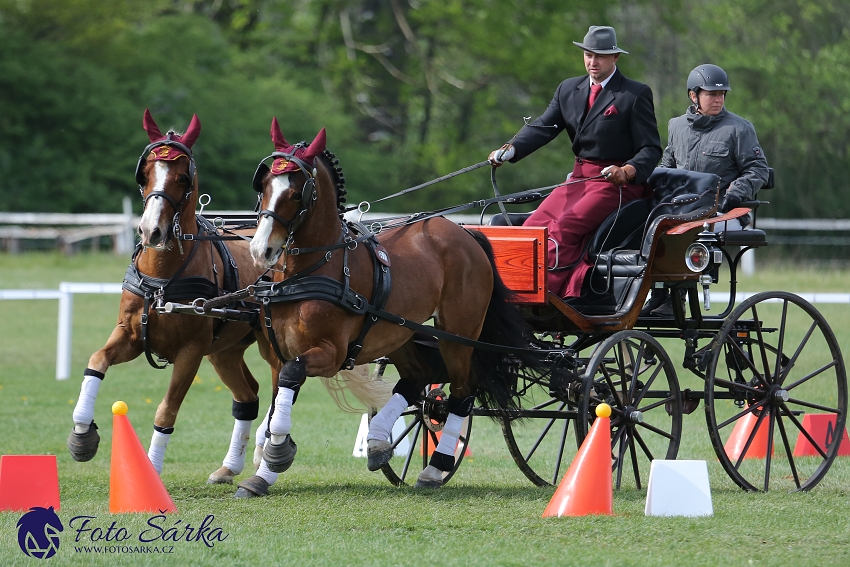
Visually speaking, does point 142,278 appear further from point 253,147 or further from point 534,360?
point 253,147

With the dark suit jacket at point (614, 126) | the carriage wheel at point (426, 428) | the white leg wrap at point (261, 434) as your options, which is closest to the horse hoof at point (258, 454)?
the white leg wrap at point (261, 434)

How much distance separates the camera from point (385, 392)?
716 centimetres

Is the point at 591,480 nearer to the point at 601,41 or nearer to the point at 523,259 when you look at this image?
the point at 523,259

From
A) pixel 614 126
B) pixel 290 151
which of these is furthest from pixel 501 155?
pixel 290 151

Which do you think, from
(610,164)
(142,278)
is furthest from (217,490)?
(610,164)

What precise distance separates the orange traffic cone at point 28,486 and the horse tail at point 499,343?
7.67ft

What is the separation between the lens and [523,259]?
21.6 feet

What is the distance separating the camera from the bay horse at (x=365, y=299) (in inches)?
223

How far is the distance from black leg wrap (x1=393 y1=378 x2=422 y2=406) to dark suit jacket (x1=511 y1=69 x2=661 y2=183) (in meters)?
1.50

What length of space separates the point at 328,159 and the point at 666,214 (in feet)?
6.67

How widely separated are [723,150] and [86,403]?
4024 mm

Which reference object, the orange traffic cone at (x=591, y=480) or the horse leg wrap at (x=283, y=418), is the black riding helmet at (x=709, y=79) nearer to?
the orange traffic cone at (x=591, y=480)

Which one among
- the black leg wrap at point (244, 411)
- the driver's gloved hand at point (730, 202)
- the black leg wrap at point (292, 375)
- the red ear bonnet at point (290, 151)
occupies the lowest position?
the black leg wrap at point (244, 411)

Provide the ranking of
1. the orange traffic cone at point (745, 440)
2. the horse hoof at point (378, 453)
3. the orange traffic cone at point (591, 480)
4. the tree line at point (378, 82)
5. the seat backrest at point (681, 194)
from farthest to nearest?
the tree line at point (378, 82) < the orange traffic cone at point (745, 440) < the seat backrest at point (681, 194) < the horse hoof at point (378, 453) < the orange traffic cone at point (591, 480)
